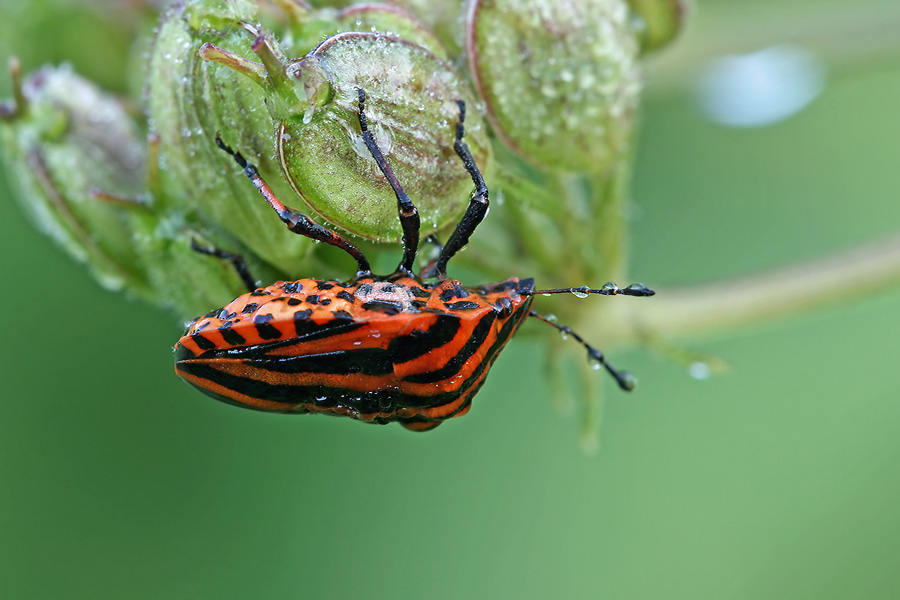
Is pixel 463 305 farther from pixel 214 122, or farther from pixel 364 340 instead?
pixel 214 122

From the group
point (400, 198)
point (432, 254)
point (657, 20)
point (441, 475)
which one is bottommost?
point (400, 198)

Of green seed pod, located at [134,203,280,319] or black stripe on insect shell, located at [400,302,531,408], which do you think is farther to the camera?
black stripe on insect shell, located at [400,302,531,408]

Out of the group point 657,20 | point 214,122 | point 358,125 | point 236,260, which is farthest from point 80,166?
point 657,20

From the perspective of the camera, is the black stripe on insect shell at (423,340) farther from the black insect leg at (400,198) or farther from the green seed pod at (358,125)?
the green seed pod at (358,125)

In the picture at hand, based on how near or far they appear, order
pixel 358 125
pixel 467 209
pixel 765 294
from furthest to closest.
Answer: pixel 765 294 < pixel 467 209 < pixel 358 125

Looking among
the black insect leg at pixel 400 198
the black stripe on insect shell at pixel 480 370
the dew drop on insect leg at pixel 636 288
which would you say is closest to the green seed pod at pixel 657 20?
the dew drop on insect leg at pixel 636 288

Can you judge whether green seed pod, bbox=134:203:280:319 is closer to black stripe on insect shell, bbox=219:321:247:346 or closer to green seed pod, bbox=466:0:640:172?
black stripe on insect shell, bbox=219:321:247:346

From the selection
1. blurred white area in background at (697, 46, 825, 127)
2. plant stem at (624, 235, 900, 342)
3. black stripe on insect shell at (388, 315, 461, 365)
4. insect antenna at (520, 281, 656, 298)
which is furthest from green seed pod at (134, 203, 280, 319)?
blurred white area in background at (697, 46, 825, 127)
